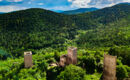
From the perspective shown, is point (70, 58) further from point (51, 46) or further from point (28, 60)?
point (51, 46)

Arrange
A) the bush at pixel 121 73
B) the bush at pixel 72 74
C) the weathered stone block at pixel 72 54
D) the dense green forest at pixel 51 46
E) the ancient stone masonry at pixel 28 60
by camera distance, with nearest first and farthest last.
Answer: the bush at pixel 72 74 < the bush at pixel 121 73 < the dense green forest at pixel 51 46 < the weathered stone block at pixel 72 54 < the ancient stone masonry at pixel 28 60

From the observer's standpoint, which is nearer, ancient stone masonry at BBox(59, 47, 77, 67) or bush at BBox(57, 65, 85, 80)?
bush at BBox(57, 65, 85, 80)

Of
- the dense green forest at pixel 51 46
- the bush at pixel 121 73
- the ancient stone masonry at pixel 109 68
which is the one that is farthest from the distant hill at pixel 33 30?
the ancient stone masonry at pixel 109 68

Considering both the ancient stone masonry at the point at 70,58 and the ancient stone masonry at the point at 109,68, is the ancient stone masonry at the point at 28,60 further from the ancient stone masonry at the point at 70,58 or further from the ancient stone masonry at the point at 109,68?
the ancient stone masonry at the point at 109,68

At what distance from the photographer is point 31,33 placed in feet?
438

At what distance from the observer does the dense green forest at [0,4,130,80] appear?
36.9m

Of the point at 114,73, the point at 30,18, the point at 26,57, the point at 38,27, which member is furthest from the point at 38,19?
the point at 114,73

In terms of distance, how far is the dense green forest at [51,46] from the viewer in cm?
3691

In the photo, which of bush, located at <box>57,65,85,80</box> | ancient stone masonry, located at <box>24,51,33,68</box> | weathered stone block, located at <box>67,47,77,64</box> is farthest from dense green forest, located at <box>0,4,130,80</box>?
weathered stone block, located at <box>67,47,77,64</box>

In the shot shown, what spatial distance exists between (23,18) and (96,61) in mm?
140933

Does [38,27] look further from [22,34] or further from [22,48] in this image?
[22,48]

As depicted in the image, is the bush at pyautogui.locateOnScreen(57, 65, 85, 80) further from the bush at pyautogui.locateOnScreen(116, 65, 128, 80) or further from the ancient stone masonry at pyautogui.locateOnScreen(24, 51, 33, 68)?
the ancient stone masonry at pyautogui.locateOnScreen(24, 51, 33, 68)

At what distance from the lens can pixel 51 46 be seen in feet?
369

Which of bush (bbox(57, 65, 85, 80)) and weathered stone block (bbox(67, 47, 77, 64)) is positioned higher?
weathered stone block (bbox(67, 47, 77, 64))
